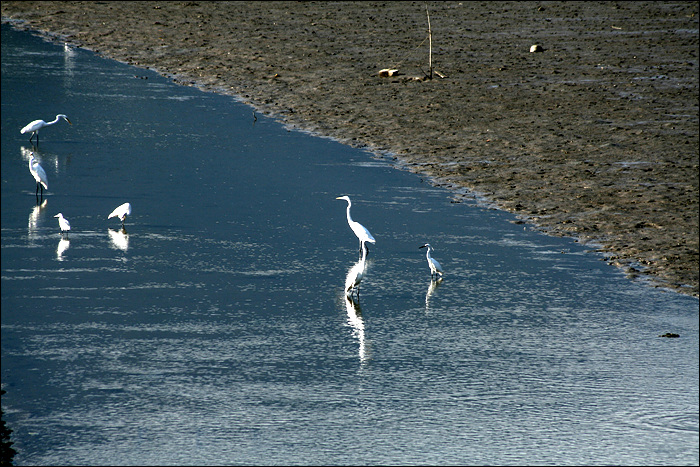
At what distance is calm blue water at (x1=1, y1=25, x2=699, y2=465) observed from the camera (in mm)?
7277

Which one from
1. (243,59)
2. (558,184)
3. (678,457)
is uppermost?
(243,59)

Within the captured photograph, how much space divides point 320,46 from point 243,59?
7.84 ft

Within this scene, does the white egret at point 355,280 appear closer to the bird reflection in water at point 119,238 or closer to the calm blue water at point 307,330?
the calm blue water at point 307,330

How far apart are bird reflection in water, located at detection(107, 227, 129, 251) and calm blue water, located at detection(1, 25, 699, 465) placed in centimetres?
5

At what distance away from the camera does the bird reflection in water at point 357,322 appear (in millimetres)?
9044

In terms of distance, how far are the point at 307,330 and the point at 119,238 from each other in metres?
3.99

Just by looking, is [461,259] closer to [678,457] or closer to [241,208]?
[241,208]

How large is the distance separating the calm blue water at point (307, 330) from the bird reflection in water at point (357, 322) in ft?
0.11

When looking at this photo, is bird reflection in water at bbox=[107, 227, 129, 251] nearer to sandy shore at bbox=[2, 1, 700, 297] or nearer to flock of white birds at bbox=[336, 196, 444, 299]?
flock of white birds at bbox=[336, 196, 444, 299]

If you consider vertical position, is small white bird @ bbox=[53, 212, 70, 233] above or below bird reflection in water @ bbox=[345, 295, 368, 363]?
above

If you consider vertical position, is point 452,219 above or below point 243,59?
below

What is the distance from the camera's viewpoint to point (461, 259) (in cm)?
1202

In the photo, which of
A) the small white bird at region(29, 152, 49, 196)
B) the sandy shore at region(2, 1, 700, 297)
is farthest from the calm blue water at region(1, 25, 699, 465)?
the sandy shore at region(2, 1, 700, 297)

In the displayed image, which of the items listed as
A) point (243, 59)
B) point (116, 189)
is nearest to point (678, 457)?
point (116, 189)
